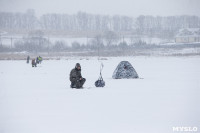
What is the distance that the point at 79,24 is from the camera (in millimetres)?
186250

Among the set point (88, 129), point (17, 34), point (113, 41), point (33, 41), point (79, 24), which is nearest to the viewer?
point (88, 129)

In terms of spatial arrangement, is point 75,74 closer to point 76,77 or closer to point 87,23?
point 76,77

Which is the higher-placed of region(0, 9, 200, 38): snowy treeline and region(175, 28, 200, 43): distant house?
region(0, 9, 200, 38): snowy treeline

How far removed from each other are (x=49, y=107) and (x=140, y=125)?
13.2ft

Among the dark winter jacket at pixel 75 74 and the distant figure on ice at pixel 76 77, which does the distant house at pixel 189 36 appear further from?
the dark winter jacket at pixel 75 74

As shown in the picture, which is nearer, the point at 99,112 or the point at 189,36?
the point at 99,112

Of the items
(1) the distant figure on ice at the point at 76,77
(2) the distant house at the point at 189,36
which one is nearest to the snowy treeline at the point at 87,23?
(2) the distant house at the point at 189,36

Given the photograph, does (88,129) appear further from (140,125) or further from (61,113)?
(61,113)

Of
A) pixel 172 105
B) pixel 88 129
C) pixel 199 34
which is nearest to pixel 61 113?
pixel 88 129

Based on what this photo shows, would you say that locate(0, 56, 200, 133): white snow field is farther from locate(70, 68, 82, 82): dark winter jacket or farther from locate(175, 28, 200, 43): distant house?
locate(175, 28, 200, 43): distant house

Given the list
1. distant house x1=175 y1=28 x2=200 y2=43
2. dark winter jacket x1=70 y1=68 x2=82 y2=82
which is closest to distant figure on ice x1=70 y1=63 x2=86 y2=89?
dark winter jacket x1=70 y1=68 x2=82 y2=82

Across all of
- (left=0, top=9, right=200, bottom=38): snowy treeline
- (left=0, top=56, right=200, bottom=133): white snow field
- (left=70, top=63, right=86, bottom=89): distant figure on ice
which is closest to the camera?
(left=0, top=56, right=200, bottom=133): white snow field

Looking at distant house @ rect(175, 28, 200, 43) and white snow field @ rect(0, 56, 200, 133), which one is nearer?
white snow field @ rect(0, 56, 200, 133)

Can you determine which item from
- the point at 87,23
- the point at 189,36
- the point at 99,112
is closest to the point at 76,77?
the point at 99,112
